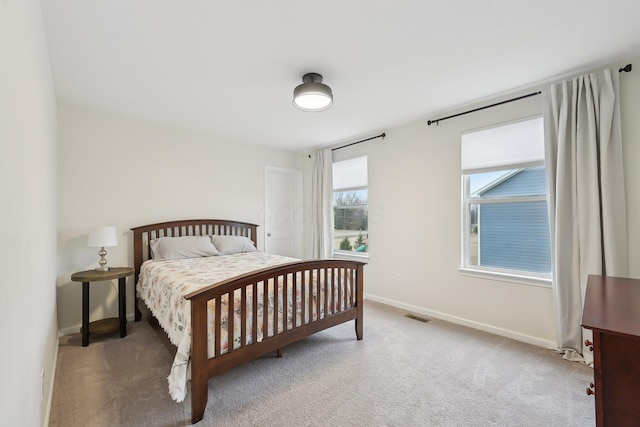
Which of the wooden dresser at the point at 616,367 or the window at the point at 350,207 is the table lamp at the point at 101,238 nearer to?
the window at the point at 350,207

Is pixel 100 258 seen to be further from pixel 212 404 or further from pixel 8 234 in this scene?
pixel 8 234

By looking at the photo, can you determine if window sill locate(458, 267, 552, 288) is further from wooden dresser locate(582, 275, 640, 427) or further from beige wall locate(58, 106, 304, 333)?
beige wall locate(58, 106, 304, 333)

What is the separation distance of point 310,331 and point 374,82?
7.27ft

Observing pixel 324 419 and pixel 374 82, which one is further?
pixel 374 82

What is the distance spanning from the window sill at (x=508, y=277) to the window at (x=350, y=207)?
143 centimetres

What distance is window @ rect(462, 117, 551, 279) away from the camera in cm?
268

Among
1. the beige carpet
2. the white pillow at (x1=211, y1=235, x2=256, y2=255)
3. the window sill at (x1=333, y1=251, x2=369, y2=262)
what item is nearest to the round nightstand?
the beige carpet

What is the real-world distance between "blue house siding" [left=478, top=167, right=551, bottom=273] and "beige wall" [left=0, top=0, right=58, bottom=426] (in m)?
3.48

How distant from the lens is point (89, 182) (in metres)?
3.10

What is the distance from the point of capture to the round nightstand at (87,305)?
2.63 meters

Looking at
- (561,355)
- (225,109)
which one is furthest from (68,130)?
(561,355)

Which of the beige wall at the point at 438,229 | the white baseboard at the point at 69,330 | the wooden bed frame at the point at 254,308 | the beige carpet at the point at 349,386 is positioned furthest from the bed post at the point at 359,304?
the white baseboard at the point at 69,330

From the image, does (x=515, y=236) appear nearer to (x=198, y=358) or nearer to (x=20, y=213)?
(x=198, y=358)

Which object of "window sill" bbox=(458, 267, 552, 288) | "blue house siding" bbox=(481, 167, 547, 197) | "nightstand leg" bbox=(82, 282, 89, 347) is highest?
"blue house siding" bbox=(481, 167, 547, 197)
